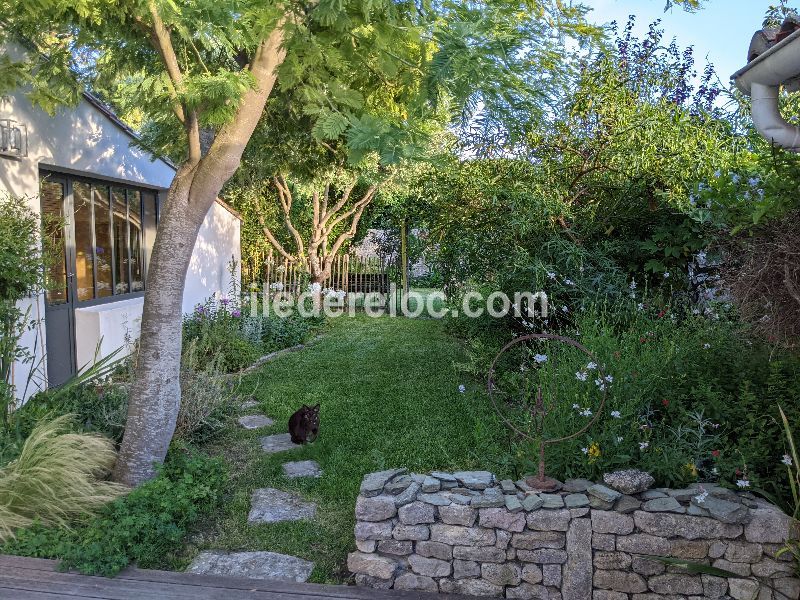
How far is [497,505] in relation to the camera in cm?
309

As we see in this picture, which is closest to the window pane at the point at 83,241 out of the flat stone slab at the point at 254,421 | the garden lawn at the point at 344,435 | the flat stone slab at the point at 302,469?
the garden lawn at the point at 344,435

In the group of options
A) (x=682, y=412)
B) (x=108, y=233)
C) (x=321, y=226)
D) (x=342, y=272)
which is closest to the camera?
(x=682, y=412)

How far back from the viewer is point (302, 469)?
4504 millimetres

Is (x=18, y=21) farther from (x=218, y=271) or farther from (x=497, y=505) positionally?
(x=218, y=271)

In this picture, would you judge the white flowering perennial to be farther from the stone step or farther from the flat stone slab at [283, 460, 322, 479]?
the stone step

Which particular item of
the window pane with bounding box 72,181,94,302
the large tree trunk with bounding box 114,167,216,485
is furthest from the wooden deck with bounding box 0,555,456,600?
the window pane with bounding box 72,181,94,302

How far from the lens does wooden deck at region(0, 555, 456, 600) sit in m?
2.84

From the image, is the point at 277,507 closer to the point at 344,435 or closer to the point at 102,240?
the point at 344,435

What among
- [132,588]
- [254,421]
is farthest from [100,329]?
[132,588]

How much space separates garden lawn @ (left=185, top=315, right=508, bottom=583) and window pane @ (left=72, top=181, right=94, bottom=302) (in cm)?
218

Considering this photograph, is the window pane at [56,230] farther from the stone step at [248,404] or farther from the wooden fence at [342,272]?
the wooden fence at [342,272]

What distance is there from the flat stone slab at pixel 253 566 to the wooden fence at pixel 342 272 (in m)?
10.0

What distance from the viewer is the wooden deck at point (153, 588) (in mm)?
2838

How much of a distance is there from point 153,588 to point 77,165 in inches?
198
